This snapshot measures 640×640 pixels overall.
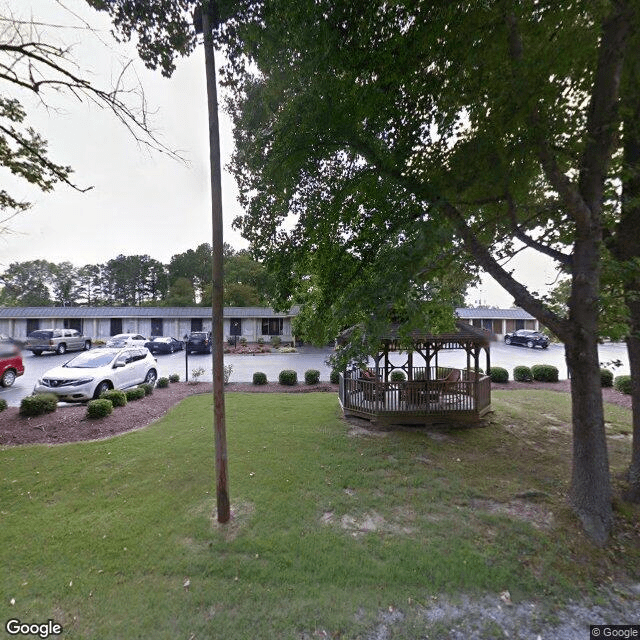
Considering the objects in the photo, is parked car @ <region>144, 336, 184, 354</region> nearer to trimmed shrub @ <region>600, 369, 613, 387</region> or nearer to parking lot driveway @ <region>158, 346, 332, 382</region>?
parking lot driveway @ <region>158, 346, 332, 382</region>

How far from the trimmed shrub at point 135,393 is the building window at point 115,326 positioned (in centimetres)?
2623

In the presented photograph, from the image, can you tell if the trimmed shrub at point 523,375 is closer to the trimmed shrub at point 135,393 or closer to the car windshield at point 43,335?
the trimmed shrub at point 135,393

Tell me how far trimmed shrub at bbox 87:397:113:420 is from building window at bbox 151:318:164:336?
2629cm

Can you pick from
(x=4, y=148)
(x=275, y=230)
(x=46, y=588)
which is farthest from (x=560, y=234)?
(x=4, y=148)

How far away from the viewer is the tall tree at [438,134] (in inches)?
140

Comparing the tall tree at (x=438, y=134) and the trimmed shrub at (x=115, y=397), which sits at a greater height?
the tall tree at (x=438, y=134)

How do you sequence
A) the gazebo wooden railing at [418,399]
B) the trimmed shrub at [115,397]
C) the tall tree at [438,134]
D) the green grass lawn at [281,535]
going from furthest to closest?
1. the trimmed shrub at [115,397]
2. the gazebo wooden railing at [418,399]
3. the tall tree at [438,134]
4. the green grass lawn at [281,535]

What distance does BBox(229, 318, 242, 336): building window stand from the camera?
31.8 meters

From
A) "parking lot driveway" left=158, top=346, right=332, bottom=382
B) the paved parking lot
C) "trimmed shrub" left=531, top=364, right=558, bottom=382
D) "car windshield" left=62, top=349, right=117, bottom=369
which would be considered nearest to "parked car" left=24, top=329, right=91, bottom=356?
the paved parking lot

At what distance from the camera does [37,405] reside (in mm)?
8016

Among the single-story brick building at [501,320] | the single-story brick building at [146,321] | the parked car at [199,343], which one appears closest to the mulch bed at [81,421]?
the parked car at [199,343]

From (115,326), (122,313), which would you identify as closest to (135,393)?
(122,313)

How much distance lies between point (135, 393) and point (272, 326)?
74.2 ft

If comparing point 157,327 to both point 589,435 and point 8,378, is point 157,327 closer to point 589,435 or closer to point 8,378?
point 8,378
